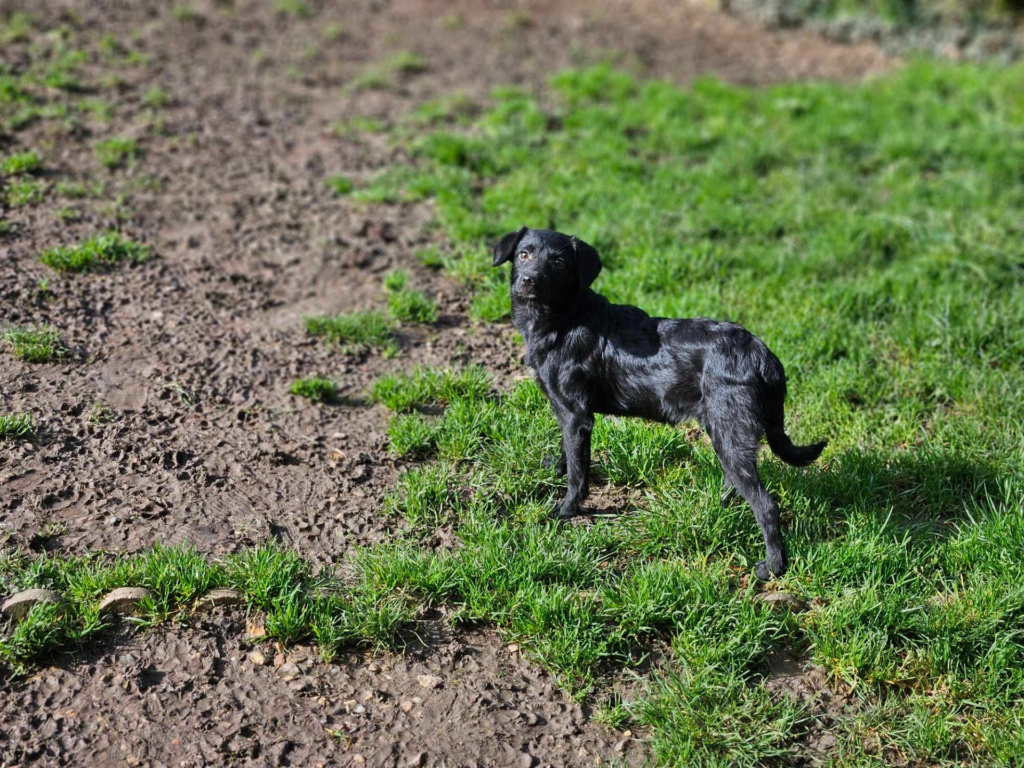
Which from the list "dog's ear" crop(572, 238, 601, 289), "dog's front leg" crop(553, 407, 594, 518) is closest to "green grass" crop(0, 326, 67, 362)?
"dog's front leg" crop(553, 407, 594, 518)

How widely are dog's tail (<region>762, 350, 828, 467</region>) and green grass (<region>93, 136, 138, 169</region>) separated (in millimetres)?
5837

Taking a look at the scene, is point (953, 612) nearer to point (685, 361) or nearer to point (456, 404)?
point (685, 361)

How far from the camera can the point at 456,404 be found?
5.36m

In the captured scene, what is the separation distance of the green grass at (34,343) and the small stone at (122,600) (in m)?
2.00

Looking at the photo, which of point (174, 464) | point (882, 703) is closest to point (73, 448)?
point (174, 464)

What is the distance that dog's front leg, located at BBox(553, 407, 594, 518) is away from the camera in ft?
15.0

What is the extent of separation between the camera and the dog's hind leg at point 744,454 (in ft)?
13.6

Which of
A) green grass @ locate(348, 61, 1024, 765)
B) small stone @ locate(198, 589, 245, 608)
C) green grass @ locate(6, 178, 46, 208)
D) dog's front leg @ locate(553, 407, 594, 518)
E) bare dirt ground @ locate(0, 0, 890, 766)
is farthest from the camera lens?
green grass @ locate(6, 178, 46, 208)

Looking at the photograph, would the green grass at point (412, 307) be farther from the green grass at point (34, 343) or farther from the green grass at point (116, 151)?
the green grass at point (116, 151)

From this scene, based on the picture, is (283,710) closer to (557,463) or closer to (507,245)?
(557,463)

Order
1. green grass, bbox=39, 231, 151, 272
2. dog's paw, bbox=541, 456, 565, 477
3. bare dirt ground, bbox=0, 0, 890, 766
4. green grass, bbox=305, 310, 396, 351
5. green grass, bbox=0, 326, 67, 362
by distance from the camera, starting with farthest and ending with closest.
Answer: green grass, bbox=39, 231, 151, 272 → green grass, bbox=305, 310, 396, 351 → green grass, bbox=0, 326, 67, 362 → dog's paw, bbox=541, 456, 565, 477 → bare dirt ground, bbox=0, 0, 890, 766

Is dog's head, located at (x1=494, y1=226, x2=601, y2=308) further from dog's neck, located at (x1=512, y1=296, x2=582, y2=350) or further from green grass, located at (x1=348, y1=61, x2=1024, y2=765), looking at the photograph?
green grass, located at (x1=348, y1=61, x2=1024, y2=765)

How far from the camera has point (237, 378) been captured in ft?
18.2

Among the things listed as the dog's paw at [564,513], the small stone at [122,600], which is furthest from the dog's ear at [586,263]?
the small stone at [122,600]
